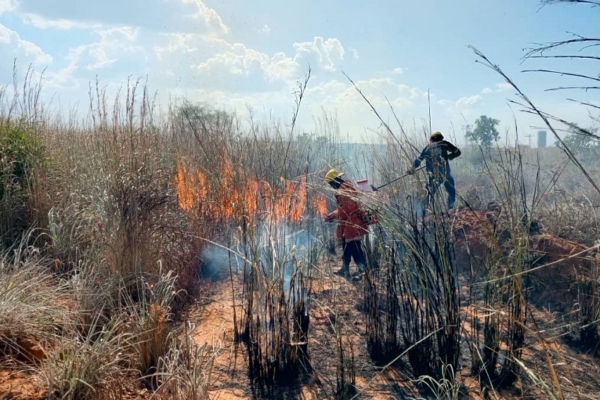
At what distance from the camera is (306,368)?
13.5ft

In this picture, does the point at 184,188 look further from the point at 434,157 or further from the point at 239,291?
the point at 434,157

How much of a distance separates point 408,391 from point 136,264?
8.79ft

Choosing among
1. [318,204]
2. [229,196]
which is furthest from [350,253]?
[229,196]

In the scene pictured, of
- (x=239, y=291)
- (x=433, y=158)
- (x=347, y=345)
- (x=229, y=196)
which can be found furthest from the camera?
(x=239, y=291)

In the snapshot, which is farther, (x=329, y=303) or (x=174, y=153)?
(x=174, y=153)

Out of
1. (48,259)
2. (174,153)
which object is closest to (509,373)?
(48,259)

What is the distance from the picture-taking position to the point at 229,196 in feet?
17.6

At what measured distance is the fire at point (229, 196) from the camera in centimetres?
448

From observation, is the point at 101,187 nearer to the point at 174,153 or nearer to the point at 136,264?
the point at 136,264

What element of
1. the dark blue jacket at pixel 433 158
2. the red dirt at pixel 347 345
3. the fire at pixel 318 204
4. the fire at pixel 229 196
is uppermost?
the dark blue jacket at pixel 433 158

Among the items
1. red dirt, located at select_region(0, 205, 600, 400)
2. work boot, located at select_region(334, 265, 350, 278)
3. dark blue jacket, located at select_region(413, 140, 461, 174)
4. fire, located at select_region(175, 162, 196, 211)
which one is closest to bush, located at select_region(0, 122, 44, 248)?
fire, located at select_region(175, 162, 196, 211)

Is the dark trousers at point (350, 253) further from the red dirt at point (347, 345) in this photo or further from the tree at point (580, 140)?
the tree at point (580, 140)

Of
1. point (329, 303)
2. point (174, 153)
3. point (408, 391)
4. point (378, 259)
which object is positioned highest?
point (174, 153)

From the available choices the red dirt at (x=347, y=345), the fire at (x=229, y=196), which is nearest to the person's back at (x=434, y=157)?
the red dirt at (x=347, y=345)
